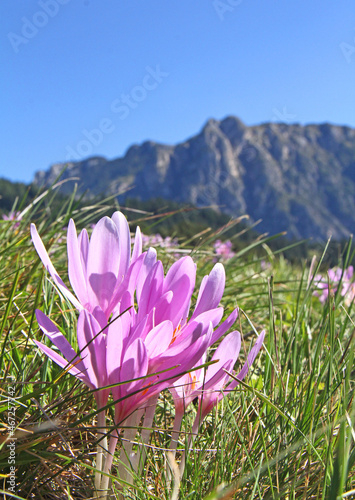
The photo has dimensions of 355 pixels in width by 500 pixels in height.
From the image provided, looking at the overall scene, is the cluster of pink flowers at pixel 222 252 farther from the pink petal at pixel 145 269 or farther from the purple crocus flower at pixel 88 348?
the purple crocus flower at pixel 88 348

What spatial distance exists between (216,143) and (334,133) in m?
58.5

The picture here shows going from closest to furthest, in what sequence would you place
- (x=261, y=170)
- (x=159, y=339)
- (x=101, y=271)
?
1. (x=159, y=339)
2. (x=101, y=271)
3. (x=261, y=170)

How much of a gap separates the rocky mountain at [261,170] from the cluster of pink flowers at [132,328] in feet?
562

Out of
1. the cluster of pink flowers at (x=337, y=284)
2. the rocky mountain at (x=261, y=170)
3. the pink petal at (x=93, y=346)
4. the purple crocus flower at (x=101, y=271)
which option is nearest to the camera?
the pink petal at (x=93, y=346)

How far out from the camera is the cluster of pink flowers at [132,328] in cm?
67

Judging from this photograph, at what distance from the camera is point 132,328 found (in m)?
0.72

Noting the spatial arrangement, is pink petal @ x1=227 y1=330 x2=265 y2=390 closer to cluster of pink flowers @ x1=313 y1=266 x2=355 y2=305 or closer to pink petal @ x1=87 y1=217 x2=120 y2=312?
pink petal @ x1=87 y1=217 x2=120 y2=312

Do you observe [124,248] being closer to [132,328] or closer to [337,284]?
[132,328]

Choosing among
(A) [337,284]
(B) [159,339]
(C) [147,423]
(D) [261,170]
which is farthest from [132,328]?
(D) [261,170]

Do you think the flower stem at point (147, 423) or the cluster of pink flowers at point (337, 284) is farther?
the cluster of pink flowers at point (337, 284)

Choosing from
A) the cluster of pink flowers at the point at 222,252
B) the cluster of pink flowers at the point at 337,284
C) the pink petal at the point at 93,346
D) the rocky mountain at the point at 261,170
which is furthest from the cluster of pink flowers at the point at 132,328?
the rocky mountain at the point at 261,170

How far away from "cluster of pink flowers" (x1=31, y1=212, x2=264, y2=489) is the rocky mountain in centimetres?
17142

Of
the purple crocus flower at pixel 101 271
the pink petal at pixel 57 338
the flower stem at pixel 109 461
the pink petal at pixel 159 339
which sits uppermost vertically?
the purple crocus flower at pixel 101 271

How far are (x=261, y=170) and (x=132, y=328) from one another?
625 feet
